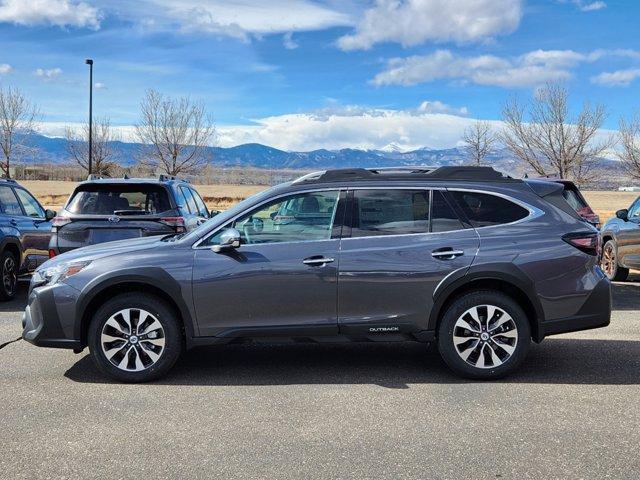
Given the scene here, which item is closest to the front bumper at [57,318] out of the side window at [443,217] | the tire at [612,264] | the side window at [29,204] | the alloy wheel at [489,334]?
the side window at [443,217]

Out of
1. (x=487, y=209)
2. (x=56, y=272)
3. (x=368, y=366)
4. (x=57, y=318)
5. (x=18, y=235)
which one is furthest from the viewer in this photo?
(x=18, y=235)

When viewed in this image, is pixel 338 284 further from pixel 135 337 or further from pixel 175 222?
pixel 175 222

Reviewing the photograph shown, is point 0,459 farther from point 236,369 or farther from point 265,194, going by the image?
point 265,194

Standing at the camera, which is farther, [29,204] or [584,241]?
[29,204]

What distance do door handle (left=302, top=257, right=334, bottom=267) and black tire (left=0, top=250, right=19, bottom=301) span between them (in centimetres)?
607

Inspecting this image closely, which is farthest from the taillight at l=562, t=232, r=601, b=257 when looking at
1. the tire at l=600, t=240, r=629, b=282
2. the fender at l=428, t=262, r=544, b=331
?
the tire at l=600, t=240, r=629, b=282

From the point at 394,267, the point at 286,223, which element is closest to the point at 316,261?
the point at 286,223

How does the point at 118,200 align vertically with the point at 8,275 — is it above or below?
above

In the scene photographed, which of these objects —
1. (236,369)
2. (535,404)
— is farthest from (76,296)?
(535,404)

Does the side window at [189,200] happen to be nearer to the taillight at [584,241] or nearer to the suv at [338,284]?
the suv at [338,284]

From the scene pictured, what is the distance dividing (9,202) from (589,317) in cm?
840

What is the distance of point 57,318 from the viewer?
5.56 metres

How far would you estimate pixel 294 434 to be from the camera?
177 inches

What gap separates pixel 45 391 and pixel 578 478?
402cm
